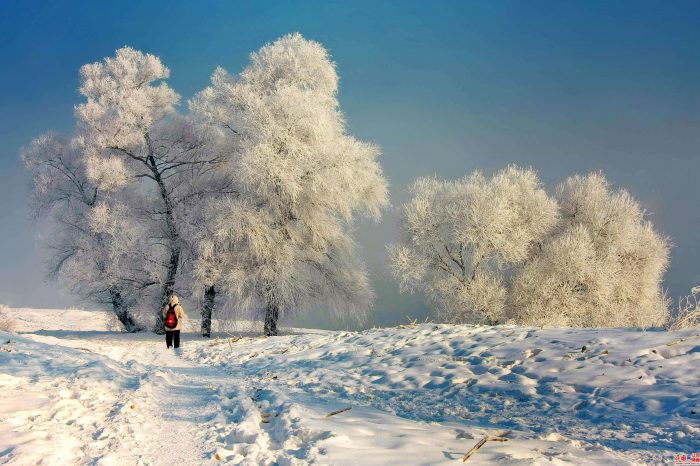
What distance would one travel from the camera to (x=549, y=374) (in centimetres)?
726

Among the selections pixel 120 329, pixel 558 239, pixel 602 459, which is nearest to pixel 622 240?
pixel 558 239

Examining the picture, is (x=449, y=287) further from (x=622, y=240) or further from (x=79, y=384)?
(x=79, y=384)

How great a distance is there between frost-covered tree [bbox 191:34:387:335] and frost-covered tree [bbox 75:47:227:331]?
2352mm

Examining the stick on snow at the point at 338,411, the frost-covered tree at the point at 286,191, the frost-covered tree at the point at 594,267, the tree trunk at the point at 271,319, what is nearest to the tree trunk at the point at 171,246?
the frost-covered tree at the point at 286,191

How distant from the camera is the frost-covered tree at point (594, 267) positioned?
2402 cm

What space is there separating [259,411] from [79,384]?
3333 mm

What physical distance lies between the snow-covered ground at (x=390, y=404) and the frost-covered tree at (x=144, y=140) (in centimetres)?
1386

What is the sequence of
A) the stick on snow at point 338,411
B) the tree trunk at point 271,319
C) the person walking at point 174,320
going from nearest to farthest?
the stick on snow at point 338,411, the person walking at point 174,320, the tree trunk at point 271,319

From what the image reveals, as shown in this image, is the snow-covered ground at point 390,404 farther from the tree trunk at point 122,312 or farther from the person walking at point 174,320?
the tree trunk at point 122,312

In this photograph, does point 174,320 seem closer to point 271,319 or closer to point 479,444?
point 271,319

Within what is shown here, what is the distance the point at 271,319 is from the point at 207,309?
362 cm

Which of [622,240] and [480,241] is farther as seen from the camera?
[622,240]

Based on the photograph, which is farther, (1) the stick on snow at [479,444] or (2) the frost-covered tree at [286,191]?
(2) the frost-covered tree at [286,191]

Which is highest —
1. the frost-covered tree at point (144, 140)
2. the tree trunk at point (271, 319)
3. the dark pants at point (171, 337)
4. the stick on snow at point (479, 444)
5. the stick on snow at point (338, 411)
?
the frost-covered tree at point (144, 140)
